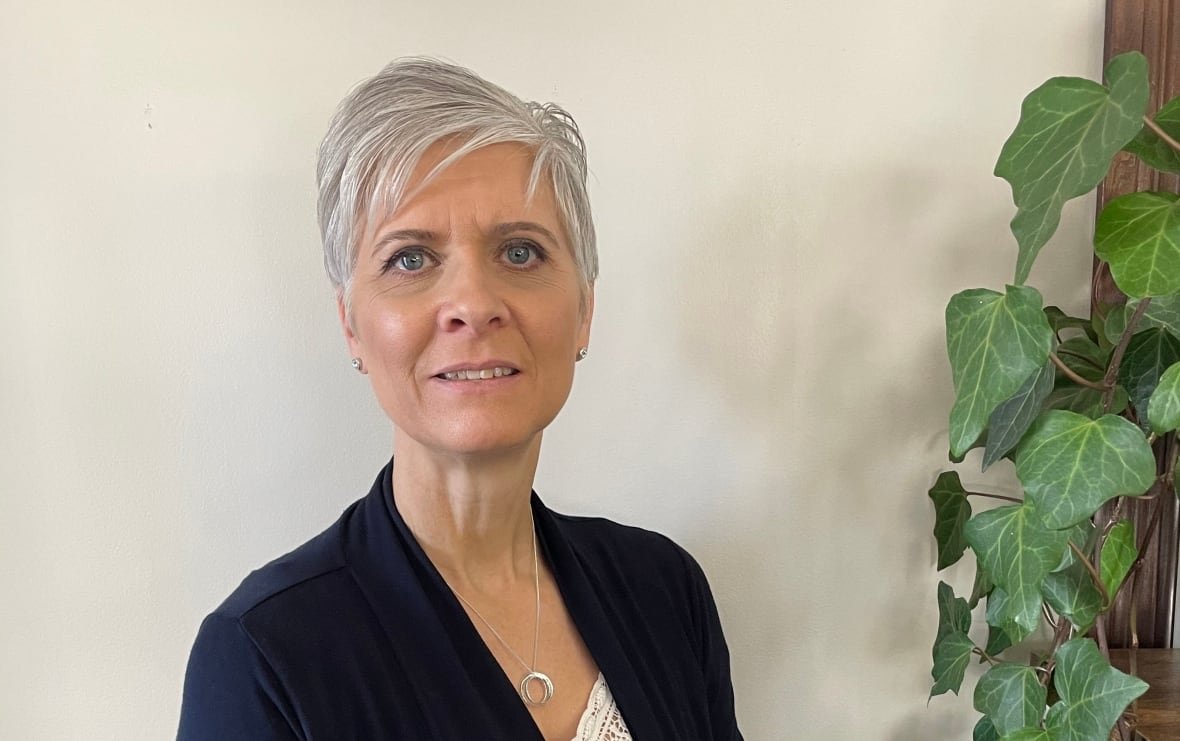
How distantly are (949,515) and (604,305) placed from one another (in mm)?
541

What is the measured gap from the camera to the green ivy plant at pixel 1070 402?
2.75 ft

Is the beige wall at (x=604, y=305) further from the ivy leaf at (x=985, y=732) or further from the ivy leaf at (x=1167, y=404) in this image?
the ivy leaf at (x=1167, y=404)

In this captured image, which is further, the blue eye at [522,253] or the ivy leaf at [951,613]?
the ivy leaf at [951,613]

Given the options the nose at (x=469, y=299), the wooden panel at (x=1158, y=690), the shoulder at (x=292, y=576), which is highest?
the nose at (x=469, y=299)

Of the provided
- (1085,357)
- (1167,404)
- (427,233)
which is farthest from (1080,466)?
(427,233)

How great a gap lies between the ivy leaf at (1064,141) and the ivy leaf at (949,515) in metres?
0.43

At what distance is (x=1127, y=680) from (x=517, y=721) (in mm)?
618

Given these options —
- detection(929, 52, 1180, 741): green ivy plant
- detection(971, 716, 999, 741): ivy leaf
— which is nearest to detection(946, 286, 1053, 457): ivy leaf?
detection(929, 52, 1180, 741): green ivy plant

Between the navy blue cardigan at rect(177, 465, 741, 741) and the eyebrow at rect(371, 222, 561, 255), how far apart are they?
0.26m

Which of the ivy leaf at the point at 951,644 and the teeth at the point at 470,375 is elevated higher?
the teeth at the point at 470,375

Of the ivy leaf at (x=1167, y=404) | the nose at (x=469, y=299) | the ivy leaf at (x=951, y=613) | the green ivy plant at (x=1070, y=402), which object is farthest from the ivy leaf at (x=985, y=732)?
the nose at (x=469, y=299)

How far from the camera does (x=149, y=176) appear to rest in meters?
1.10

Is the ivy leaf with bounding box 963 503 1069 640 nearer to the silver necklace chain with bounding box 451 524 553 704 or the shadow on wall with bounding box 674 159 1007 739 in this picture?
the shadow on wall with bounding box 674 159 1007 739

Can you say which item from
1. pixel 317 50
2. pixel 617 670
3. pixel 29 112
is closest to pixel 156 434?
pixel 29 112
